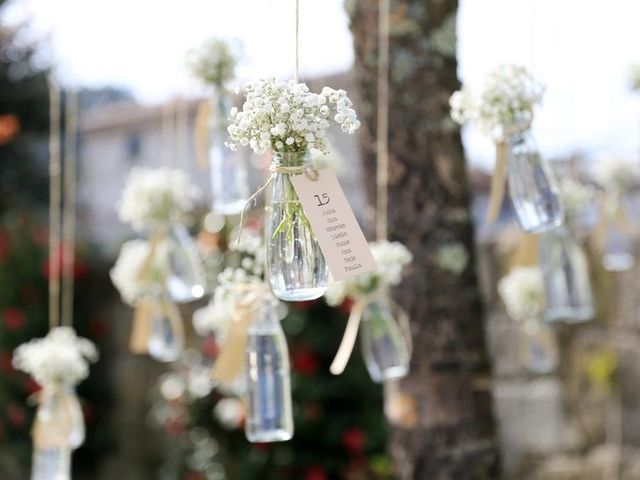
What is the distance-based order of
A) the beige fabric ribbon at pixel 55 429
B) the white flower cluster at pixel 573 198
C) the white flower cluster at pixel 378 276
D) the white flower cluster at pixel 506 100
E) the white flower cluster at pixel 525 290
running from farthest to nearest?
the white flower cluster at pixel 525 290, the white flower cluster at pixel 573 198, the beige fabric ribbon at pixel 55 429, the white flower cluster at pixel 378 276, the white flower cluster at pixel 506 100

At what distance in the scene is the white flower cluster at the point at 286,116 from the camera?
122 centimetres

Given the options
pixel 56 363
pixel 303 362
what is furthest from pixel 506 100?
pixel 303 362

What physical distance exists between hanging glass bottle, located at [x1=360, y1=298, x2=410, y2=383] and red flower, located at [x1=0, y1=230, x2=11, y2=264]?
278 cm

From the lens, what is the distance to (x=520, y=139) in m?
1.62

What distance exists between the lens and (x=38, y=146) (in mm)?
6250

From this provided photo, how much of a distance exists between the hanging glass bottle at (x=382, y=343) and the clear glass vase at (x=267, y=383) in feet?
1.04

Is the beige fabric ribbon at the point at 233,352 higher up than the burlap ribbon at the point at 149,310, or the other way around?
the burlap ribbon at the point at 149,310

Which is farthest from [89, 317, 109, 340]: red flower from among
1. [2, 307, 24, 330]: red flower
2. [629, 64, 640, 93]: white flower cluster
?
[629, 64, 640, 93]: white flower cluster

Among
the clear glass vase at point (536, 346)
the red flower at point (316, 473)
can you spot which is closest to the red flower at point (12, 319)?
the red flower at point (316, 473)

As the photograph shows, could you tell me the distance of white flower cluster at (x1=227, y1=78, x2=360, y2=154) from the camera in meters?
1.22

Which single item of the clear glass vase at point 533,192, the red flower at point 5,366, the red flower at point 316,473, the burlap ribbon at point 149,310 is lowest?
the red flower at point 316,473

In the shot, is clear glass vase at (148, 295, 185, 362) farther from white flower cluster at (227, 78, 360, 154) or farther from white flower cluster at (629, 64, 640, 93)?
white flower cluster at (629, 64, 640, 93)

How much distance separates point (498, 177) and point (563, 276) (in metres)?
0.59

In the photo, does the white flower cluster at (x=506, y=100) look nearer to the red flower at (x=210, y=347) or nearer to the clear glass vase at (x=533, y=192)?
the clear glass vase at (x=533, y=192)
